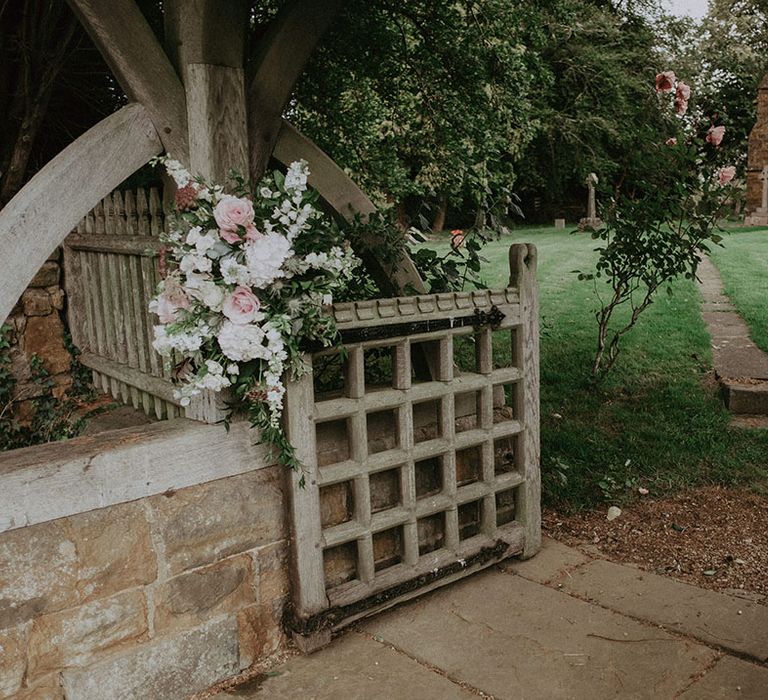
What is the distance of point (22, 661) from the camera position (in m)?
2.71

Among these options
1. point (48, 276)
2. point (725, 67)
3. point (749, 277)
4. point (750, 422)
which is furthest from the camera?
point (725, 67)

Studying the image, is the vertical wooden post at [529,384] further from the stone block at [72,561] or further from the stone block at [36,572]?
the stone block at [36,572]

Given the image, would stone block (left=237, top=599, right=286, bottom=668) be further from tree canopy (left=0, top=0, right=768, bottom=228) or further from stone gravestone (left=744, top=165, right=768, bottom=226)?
stone gravestone (left=744, top=165, right=768, bottom=226)

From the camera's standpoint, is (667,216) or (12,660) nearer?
(12,660)

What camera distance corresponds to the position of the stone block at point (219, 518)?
3.04 m

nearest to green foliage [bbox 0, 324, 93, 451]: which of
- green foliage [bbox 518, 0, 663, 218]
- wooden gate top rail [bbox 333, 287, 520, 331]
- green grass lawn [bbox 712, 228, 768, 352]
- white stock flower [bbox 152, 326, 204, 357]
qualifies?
white stock flower [bbox 152, 326, 204, 357]

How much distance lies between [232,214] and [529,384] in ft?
6.40

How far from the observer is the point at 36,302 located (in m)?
5.40

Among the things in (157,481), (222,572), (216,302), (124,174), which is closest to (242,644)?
(222,572)

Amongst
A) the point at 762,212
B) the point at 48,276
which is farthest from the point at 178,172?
the point at 762,212

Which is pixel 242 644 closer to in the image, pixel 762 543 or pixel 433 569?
pixel 433 569

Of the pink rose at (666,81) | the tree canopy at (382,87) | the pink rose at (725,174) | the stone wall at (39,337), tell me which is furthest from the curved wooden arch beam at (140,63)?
the pink rose at (725,174)

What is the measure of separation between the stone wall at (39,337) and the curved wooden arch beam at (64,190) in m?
2.51

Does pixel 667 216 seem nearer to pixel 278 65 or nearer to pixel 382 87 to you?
pixel 382 87
